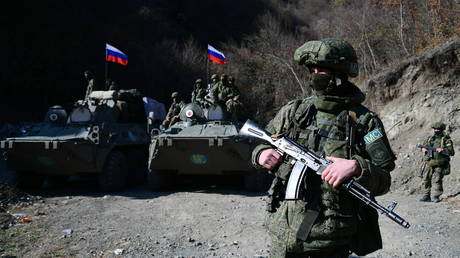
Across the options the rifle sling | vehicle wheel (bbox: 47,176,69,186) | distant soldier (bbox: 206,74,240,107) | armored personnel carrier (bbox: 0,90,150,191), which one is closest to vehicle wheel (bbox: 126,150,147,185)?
armored personnel carrier (bbox: 0,90,150,191)

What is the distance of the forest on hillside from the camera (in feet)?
51.5

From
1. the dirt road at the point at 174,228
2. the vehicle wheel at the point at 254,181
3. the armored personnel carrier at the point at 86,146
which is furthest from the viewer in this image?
the vehicle wheel at the point at 254,181

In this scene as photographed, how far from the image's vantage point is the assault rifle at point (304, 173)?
2010 millimetres

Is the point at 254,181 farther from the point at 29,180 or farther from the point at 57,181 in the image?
the point at 57,181

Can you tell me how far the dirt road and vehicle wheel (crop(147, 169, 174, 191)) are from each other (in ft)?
1.86

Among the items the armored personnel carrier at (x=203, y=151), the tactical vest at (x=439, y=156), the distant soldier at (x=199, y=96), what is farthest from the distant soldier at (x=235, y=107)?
the tactical vest at (x=439, y=156)

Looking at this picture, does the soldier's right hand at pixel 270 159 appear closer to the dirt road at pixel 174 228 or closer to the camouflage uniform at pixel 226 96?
the dirt road at pixel 174 228

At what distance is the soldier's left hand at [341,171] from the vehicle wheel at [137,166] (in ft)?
25.7

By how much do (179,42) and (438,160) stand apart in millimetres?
23415

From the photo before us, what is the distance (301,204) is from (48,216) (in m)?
5.22

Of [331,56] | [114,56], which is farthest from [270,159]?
[114,56]

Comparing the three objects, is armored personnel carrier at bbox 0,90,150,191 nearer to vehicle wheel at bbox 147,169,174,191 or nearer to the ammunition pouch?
vehicle wheel at bbox 147,169,174,191

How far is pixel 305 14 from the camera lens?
38406 millimetres

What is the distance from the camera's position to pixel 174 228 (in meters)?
5.61
